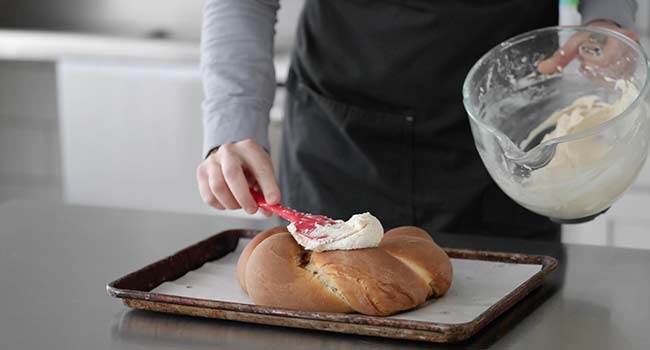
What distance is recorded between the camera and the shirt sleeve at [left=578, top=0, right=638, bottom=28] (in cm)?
138

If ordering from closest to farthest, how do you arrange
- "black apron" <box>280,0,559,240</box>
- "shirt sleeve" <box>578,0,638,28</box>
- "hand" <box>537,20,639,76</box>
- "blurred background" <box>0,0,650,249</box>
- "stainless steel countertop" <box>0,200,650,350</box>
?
1. "stainless steel countertop" <box>0,200,650,350</box>
2. "hand" <box>537,20,639,76</box>
3. "shirt sleeve" <box>578,0,638,28</box>
4. "black apron" <box>280,0,559,240</box>
5. "blurred background" <box>0,0,650,249</box>

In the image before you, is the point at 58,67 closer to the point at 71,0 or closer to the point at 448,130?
the point at 71,0

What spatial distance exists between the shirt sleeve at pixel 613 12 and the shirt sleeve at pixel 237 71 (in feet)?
1.26

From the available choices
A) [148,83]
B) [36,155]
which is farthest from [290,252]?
[36,155]

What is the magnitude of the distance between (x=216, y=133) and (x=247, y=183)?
6.0 inches

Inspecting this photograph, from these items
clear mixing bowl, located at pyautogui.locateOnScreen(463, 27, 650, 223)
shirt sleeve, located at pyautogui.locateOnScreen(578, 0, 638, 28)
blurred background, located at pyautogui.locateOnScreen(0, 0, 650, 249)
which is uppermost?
shirt sleeve, located at pyautogui.locateOnScreen(578, 0, 638, 28)

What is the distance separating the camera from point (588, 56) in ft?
4.12

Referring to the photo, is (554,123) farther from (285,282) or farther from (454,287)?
(285,282)

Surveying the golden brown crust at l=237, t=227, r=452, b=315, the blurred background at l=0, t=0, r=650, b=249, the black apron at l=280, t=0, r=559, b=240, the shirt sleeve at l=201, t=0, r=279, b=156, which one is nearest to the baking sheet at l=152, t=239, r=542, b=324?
the golden brown crust at l=237, t=227, r=452, b=315

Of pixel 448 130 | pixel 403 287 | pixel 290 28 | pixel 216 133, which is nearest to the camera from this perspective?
pixel 403 287

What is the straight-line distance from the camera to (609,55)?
1.22 meters

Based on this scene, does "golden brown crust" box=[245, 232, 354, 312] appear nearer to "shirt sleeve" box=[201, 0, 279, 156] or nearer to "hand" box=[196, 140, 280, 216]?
"hand" box=[196, 140, 280, 216]

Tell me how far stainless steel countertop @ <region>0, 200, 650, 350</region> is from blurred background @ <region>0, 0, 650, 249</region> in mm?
1298

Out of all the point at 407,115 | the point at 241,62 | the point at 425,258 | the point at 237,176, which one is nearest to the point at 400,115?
the point at 407,115
